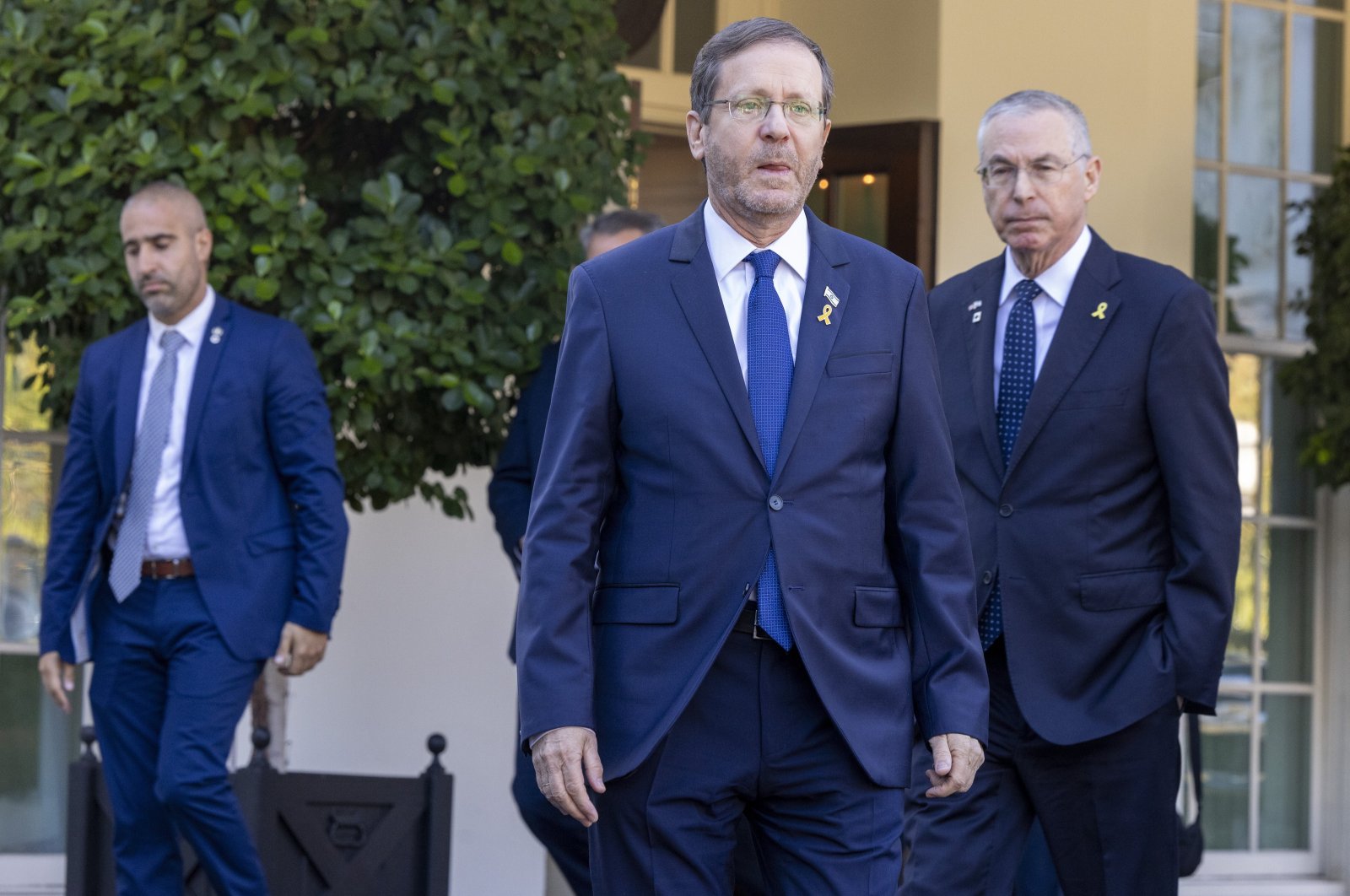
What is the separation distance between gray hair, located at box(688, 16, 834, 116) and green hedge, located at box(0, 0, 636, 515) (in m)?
2.32

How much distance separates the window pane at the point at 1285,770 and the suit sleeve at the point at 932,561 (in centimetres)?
545

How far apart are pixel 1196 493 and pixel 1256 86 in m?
4.44

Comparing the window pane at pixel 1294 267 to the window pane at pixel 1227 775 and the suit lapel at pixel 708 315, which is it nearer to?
the window pane at pixel 1227 775

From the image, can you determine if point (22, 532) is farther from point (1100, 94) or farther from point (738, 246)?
point (738, 246)

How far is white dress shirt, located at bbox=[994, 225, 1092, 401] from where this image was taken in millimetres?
4355

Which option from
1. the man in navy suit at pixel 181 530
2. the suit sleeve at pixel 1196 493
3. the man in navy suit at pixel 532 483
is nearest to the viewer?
the suit sleeve at pixel 1196 493

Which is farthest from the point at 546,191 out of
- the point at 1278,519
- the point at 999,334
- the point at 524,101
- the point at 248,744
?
the point at 1278,519

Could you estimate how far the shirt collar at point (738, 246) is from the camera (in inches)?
123

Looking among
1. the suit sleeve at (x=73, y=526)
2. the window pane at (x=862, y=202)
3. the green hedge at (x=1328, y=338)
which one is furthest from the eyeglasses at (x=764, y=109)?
the green hedge at (x=1328, y=338)

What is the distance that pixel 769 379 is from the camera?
3.04m

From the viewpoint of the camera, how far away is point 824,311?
3070 mm

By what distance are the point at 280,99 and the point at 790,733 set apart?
2.91m

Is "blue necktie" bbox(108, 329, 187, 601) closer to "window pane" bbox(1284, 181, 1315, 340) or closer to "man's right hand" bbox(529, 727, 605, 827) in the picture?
"man's right hand" bbox(529, 727, 605, 827)

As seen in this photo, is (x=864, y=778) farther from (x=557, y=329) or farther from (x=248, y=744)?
(x=248, y=744)
